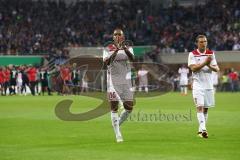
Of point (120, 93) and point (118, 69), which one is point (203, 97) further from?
point (118, 69)

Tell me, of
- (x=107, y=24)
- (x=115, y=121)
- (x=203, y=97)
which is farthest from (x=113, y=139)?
(x=107, y=24)

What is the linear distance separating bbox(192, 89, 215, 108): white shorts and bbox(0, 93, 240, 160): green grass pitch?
0.83 meters

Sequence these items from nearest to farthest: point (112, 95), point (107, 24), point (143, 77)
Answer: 1. point (112, 95)
2. point (143, 77)
3. point (107, 24)

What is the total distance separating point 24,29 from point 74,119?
38.7 m

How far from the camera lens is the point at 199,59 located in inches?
676

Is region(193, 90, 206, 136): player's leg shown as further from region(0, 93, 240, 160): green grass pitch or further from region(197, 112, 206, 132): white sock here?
region(0, 93, 240, 160): green grass pitch

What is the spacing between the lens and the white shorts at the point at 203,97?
17047 millimetres

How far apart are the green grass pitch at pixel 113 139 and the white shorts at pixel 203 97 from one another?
83 cm

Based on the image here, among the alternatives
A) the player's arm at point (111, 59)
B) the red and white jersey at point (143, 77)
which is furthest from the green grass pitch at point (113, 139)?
the red and white jersey at point (143, 77)

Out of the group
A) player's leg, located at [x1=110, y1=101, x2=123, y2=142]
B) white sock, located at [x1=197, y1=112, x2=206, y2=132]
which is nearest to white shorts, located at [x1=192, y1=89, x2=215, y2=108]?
white sock, located at [x1=197, y1=112, x2=206, y2=132]

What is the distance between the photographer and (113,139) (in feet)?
53.6

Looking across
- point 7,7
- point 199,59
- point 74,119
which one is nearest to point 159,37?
point 7,7

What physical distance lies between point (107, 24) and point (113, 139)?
4689cm

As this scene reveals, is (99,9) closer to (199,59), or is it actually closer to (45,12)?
(45,12)
